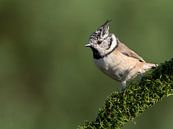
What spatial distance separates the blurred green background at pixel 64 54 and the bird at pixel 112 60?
548 cm

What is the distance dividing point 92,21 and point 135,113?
8.48 metres

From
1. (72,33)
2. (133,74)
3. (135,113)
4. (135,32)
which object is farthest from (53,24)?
(135,113)

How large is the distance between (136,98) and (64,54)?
9400mm

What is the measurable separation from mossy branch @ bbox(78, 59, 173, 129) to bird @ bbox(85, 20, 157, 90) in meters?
1.95

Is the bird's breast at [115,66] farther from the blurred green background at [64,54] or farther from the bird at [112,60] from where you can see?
the blurred green background at [64,54]

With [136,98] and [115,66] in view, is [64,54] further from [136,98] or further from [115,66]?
[136,98]

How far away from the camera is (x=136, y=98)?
5.19 m

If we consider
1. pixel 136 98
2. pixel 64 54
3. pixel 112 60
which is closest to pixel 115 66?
pixel 112 60

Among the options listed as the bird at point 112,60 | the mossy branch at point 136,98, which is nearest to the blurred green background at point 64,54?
the bird at point 112,60

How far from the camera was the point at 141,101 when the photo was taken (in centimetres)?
516

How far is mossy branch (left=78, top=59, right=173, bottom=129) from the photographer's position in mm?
5105

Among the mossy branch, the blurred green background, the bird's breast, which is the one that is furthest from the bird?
the blurred green background

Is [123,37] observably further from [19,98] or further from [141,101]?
[141,101]

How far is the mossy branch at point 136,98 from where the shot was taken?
5.11 m
